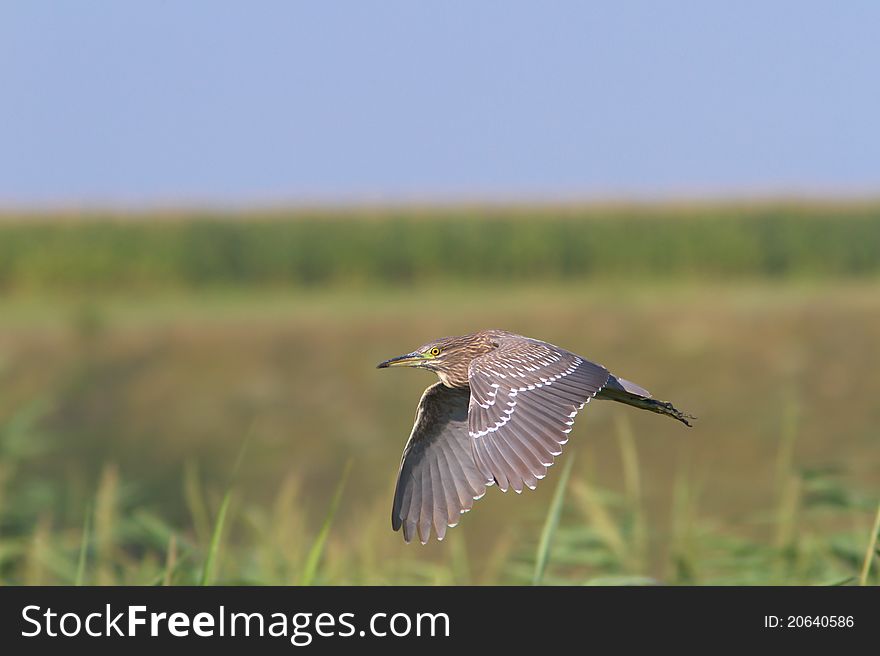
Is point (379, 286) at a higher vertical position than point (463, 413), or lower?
higher

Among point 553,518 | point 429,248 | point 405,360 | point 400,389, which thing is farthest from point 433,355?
point 429,248

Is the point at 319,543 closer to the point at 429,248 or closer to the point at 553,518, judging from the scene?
the point at 553,518

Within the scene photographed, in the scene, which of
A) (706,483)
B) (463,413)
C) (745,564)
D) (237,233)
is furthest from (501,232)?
(463,413)

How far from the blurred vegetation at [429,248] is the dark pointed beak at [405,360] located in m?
26.4

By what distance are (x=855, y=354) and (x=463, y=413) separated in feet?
62.2

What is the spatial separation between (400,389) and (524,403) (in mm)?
17656

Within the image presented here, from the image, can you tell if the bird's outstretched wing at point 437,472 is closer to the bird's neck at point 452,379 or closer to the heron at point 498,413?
the heron at point 498,413

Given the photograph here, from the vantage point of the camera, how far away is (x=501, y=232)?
101ft

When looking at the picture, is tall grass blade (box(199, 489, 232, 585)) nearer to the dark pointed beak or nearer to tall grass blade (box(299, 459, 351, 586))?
tall grass blade (box(299, 459, 351, 586))

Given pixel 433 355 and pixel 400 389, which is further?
pixel 400 389

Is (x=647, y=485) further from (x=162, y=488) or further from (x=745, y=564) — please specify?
(x=745, y=564)

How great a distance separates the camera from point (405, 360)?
2.16 meters

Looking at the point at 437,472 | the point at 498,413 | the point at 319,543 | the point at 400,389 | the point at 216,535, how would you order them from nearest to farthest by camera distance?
the point at 498,413 → the point at 437,472 → the point at 216,535 → the point at 319,543 → the point at 400,389

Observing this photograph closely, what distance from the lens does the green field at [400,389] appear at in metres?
4.75
